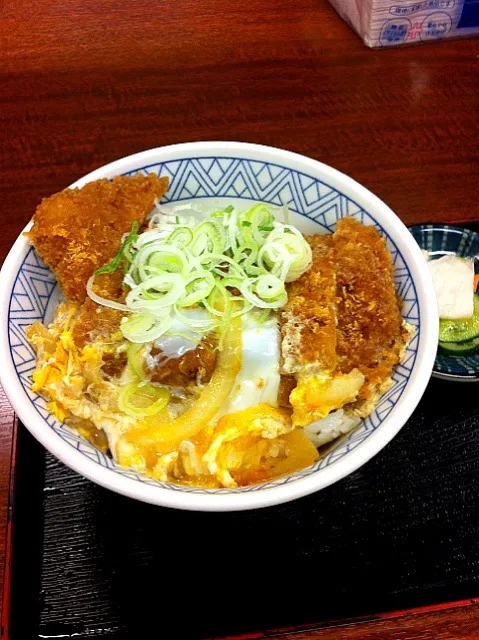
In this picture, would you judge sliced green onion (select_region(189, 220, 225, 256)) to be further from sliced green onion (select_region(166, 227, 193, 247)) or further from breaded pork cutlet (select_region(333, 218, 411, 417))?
breaded pork cutlet (select_region(333, 218, 411, 417))

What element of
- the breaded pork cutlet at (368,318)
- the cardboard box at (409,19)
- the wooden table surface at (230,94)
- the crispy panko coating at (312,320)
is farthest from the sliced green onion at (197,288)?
the cardboard box at (409,19)

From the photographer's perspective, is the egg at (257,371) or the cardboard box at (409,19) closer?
the egg at (257,371)

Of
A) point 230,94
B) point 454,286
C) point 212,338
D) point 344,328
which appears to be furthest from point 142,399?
point 230,94

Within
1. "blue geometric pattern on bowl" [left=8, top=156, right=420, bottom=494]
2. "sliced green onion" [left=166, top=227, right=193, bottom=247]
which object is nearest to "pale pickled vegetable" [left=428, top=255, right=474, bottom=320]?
"blue geometric pattern on bowl" [left=8, top=156, right=420, bottom=494]

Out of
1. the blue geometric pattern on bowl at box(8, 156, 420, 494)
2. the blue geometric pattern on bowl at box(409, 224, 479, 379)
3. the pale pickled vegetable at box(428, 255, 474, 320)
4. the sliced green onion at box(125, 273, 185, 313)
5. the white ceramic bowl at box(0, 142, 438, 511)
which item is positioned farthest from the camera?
the blue geometric pattern on bowl at box(409, 224, 479, 379)

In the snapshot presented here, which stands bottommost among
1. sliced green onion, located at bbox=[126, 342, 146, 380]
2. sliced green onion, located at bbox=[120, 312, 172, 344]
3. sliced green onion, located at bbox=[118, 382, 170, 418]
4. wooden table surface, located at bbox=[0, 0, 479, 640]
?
sliced green onion, located at bbox=[118, 382, 170, 418]

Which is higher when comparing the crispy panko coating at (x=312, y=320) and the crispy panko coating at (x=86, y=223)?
the crispy panko coating at (x=86, y=223)

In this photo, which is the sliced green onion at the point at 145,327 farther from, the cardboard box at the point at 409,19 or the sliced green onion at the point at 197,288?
the cardboard box at the point at 409,19

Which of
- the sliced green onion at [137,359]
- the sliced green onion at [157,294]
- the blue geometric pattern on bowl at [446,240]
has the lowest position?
the sliced green onion at [137,359]
